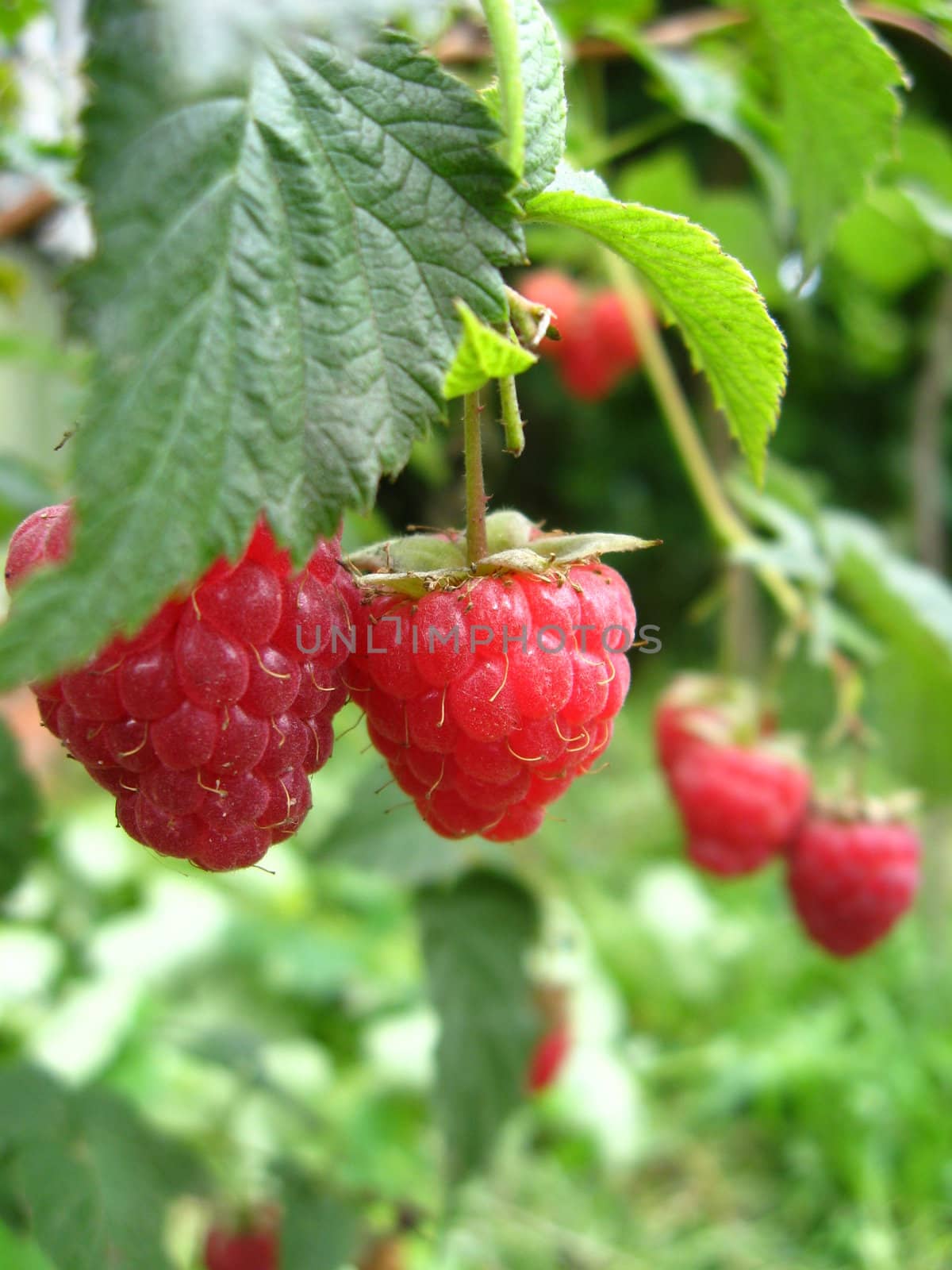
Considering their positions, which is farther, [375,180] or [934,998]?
[934,998]

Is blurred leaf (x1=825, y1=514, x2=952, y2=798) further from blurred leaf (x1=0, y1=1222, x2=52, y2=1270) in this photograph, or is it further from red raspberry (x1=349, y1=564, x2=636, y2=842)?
blurred leaf (x1=0, y1=1222, x2=52, y2=1270)

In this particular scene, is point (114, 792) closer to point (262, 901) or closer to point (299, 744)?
point (299, 744)

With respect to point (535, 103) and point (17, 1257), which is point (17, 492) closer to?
point (535, 103)

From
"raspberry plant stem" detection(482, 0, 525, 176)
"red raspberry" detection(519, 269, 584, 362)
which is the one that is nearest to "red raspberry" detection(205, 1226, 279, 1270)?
"raspberry plant stem" detection(482, 0, 525, 176)

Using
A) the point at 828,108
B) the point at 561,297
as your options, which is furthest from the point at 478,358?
the point at 561,297

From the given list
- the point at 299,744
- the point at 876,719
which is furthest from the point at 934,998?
the point at 299,744

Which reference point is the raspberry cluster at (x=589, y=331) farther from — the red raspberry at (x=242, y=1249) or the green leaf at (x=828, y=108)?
the red raspberry at (x=242, y=1249)
